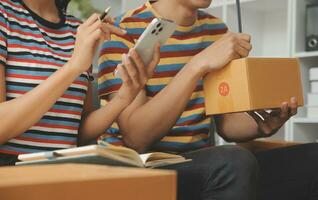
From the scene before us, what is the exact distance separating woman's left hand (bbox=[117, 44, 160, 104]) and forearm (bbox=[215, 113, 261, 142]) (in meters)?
0.38

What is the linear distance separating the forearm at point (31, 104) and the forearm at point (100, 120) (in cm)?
21

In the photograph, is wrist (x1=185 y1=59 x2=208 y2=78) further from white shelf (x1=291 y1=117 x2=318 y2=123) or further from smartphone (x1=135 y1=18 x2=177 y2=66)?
white shelf (x1=291 y1=117 x2=318 y2=123)

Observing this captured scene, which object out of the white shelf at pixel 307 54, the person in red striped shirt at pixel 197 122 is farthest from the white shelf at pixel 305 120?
the person in red striped shirt at pixel 197 122

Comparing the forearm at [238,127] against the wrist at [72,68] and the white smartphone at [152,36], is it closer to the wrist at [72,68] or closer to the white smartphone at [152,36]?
the white smartphone at [152,36]

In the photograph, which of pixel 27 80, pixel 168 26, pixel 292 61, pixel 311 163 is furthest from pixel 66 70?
pixel 311 163

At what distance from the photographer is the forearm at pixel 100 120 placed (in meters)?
1.20

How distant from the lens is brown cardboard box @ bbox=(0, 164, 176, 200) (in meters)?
0.51

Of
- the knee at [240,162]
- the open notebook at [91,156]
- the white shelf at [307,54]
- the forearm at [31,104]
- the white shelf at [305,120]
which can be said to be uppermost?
the white shelf at [307,54]

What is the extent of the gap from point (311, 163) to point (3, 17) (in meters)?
0.89

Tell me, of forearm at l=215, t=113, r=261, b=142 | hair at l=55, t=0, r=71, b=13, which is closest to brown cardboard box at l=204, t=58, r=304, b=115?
forearm at l=215, t=113, r=261, b=142

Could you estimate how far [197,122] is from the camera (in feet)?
4.44

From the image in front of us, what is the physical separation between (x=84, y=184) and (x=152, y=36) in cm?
60

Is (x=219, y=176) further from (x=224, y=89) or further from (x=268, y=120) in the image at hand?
(x=268, y=120)

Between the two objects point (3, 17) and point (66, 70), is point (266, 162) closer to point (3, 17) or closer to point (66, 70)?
point (66, 70)
